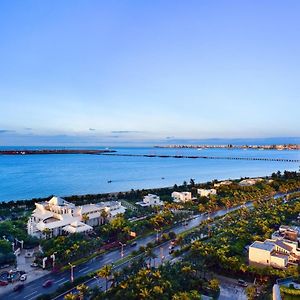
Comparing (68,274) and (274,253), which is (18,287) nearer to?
(68,274)

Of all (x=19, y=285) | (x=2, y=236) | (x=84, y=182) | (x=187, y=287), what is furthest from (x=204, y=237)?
(x=84, y=182)

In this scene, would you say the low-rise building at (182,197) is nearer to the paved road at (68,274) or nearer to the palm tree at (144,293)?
the paved road at (68,274)

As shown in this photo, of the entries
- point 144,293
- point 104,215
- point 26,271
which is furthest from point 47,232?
point 144,293

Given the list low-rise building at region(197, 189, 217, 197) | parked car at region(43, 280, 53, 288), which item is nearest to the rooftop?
parked car at region(43, 280, 53, 288)

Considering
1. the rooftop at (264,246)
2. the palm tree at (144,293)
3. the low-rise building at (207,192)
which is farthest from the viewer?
the low-rise building at (207,192)

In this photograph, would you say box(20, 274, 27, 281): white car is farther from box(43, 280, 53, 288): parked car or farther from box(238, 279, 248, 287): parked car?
box(238, 279, 248, 287): parked car

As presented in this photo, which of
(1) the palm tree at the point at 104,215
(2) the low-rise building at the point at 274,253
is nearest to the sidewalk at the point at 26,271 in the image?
(1) the palm tree at the point at 104,215

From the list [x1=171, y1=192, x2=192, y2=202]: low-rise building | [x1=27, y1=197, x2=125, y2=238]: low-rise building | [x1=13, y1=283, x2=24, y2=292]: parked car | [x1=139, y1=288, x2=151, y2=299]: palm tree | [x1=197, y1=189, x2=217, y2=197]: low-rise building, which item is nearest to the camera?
[x1=139, y1=288, x2=151, y2=299]: palm tree

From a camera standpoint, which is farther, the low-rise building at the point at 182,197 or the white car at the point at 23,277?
the low-rise building at the point at 182,197

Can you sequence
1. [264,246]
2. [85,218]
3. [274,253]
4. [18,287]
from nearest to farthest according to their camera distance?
1. [18,287]
2. [274,253]
3. [264,246]
4. [85,218]
